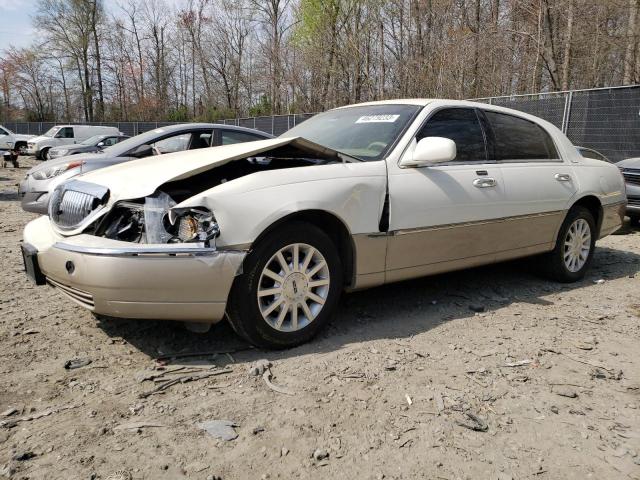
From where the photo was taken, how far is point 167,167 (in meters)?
3.22

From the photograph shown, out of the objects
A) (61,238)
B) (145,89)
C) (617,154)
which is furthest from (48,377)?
(145,89)

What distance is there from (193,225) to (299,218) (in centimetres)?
69

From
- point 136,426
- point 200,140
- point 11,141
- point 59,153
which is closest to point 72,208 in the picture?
point 136,426

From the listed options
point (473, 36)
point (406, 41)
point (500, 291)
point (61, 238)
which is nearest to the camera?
point (61, 238)

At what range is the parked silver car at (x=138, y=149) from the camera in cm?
738

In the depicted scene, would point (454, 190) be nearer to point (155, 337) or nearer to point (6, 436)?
point (155, 337)

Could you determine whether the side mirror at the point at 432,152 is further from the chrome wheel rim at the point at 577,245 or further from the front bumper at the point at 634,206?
the front bumper at the point at 634,206

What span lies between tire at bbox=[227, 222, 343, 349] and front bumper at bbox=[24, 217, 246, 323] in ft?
0.43

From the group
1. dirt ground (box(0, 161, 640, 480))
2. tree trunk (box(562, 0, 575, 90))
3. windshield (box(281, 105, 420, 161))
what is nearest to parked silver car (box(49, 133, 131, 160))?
windshield (box(281, 105, 420, 161))

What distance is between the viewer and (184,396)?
2.73 m

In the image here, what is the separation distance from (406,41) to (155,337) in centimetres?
2174

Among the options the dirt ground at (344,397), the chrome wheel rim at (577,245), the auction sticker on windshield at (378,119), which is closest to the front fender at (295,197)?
the auction sticker on windshield at (378,119)

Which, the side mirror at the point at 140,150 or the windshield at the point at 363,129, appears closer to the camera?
the windshield at the point at 363,129

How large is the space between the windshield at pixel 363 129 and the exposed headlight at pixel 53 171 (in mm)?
4394
